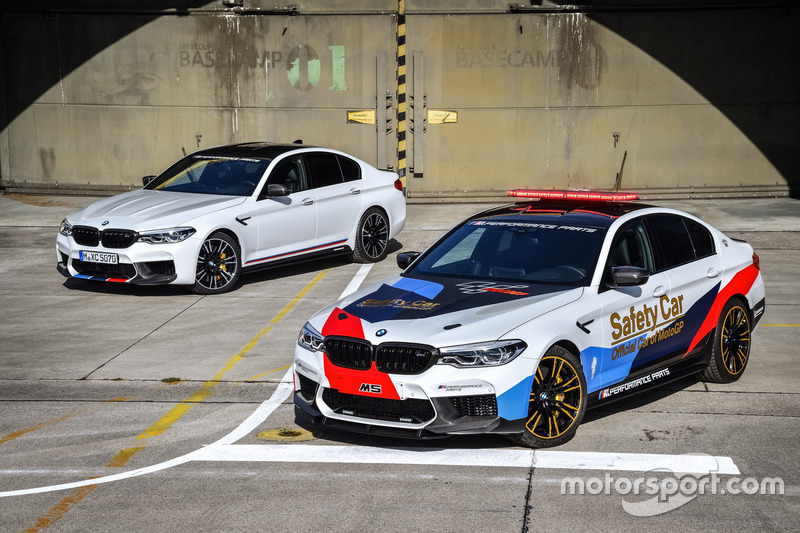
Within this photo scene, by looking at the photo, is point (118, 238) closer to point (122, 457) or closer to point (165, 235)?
point (165, 235)

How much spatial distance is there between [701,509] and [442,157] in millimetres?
14529

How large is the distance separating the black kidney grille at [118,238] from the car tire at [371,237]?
10.6 feet

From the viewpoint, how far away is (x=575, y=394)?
700 cm

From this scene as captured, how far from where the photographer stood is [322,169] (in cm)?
1384

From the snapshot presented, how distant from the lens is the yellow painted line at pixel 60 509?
5.79m

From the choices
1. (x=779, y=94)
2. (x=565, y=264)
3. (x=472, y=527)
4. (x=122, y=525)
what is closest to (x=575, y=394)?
(x=565, y=264)

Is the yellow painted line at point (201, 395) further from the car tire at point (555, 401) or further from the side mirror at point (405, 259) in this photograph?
the car tire at point (555, 401)

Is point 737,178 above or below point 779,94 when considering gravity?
below

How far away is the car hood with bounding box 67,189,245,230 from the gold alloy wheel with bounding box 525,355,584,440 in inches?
250

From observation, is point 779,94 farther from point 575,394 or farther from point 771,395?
point 575,394

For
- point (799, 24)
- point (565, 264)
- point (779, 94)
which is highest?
point (799, 24)

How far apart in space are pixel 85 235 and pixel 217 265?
150 cm

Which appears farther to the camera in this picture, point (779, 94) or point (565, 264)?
point (779, 94)

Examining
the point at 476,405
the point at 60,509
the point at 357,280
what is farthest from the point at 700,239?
the point at 357,280
